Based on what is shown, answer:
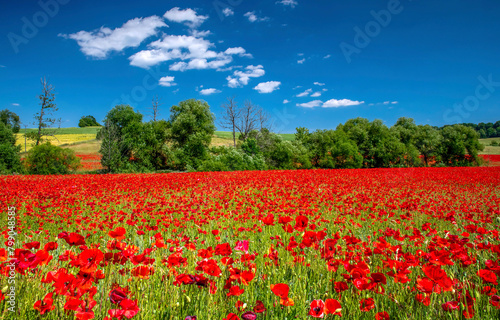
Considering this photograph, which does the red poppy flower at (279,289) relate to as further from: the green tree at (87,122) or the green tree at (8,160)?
the green tree at (87,122)

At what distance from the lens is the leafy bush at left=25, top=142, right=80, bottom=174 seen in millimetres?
23047

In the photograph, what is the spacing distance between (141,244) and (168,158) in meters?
27.8

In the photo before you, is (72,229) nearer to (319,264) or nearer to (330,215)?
(319,264)

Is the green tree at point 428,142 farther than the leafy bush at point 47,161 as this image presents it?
Yes

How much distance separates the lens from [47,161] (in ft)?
76.2

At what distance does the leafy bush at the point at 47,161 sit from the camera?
23.0 m

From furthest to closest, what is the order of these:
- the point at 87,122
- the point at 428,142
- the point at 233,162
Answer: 1. the point at 87,122
2. the point at 428,142
3. the point at 233,162

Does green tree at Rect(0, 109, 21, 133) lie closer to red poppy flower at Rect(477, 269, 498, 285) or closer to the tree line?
the tree line

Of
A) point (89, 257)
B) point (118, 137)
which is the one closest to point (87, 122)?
point (118, 137)

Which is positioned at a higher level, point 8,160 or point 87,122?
point 87,122

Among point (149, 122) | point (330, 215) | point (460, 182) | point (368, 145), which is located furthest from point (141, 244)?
point (368, 145)

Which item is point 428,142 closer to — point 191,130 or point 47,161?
point 191,130

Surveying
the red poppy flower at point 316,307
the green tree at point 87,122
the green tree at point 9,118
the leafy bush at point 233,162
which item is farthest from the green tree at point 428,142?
the green tree at point 87,122

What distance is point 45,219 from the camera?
18.9 feet
